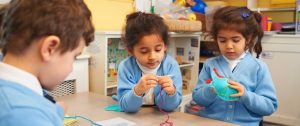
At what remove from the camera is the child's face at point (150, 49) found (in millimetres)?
1191

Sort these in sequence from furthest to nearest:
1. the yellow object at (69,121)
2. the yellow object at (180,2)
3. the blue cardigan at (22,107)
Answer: the yellow object at (180,2)
the yellow object at (69,121)
the blue cardigan at (22,107)

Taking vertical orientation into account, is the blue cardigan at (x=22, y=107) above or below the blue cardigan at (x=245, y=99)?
above

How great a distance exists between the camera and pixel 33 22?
20.8 inches

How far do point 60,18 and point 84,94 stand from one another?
0.93 meters

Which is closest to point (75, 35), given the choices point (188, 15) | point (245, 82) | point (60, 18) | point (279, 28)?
point (60, 18)

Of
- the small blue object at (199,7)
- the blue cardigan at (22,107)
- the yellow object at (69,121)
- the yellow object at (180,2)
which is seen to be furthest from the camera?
the small blue object at (199,7)

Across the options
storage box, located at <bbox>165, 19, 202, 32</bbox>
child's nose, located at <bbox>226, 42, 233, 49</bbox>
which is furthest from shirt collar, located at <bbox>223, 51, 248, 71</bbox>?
storage box, located at <bbox>165, 19, 202, 32</bbox>

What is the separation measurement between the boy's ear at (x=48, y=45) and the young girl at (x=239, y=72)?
79 cm

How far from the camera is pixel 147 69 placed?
4.23ft

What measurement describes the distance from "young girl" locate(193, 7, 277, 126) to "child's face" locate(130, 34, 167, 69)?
0.23 metres

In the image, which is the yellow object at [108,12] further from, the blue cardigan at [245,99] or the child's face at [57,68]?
the child's face at [57,68]

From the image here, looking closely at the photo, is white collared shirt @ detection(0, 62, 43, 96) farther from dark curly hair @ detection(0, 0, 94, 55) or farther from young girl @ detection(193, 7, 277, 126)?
young girl @ detection(193, 7, 277, 126)

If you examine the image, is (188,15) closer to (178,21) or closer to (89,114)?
(178,21)

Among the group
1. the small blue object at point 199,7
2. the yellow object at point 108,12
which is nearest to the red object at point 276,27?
the small blue object at point 199,7
